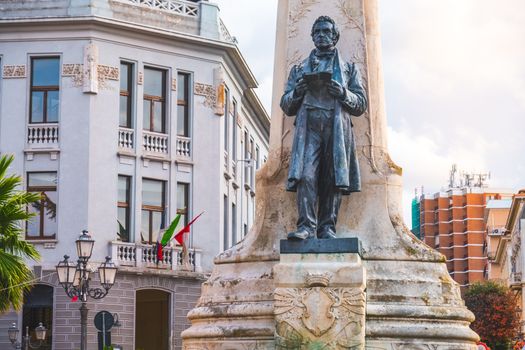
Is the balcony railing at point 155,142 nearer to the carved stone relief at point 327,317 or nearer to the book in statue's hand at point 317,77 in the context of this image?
the book in statue's hand at point 317,77

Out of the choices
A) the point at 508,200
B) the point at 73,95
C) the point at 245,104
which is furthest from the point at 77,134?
the point at 508,200

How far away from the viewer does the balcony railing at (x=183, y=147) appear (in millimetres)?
45938

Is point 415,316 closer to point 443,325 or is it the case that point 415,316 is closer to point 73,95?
point 443,325

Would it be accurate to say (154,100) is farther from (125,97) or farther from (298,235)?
(298,235)


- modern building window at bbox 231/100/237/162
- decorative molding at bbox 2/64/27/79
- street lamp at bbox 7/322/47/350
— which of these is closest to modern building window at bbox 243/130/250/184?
modern building window at bbox 231/100/237/162

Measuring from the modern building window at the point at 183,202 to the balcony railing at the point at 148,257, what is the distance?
1.36 metres

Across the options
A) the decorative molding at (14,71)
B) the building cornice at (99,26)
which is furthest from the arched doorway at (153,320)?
the building cornice at (99,26)

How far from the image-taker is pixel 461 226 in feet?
493

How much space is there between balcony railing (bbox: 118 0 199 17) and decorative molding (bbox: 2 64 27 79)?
15.0 ft

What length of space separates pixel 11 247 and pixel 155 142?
763 inches

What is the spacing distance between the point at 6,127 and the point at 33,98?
4.59ft

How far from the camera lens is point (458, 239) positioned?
150 meters

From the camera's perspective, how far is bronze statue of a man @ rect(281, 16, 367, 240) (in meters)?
12.5

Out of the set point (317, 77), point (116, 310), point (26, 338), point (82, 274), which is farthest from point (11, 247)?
point (116, 310)
